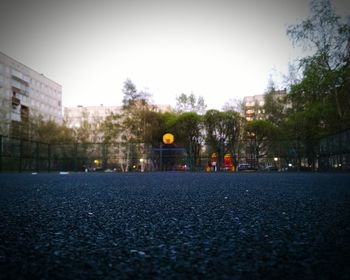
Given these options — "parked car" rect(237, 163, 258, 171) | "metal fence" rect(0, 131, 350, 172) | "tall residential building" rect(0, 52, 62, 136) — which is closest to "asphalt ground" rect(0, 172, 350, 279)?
"metal fence" rect(0, 131, 350, 172)

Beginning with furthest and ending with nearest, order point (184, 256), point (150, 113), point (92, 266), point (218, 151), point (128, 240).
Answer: point (150, 113) < point (218, 151) < point (128, 240) < point (184, 256) < point (92, 266)

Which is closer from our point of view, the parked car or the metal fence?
the metal fence

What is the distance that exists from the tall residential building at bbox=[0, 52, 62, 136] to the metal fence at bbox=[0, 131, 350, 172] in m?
14.5

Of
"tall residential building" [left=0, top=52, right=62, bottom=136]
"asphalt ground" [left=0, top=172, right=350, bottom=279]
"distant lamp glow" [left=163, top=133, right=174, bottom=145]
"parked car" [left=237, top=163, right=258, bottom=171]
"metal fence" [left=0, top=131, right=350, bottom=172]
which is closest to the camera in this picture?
"asphalt ground" [left=0, top=172, right=350, bottom=279]

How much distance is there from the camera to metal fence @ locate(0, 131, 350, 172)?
17734 mm

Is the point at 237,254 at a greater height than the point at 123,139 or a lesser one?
lesser

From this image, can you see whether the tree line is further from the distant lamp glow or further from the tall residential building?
the tall residential building

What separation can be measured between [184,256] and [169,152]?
2384cm

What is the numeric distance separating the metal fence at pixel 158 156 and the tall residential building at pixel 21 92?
47.4 ft

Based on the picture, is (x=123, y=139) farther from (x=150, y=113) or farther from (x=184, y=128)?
(x=184, y=128)

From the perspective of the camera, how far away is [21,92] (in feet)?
171

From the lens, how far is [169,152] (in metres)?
25.0

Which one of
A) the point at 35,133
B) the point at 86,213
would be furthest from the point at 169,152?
the point at 86,213

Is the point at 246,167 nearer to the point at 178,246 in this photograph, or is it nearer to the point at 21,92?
the point at 178,246
